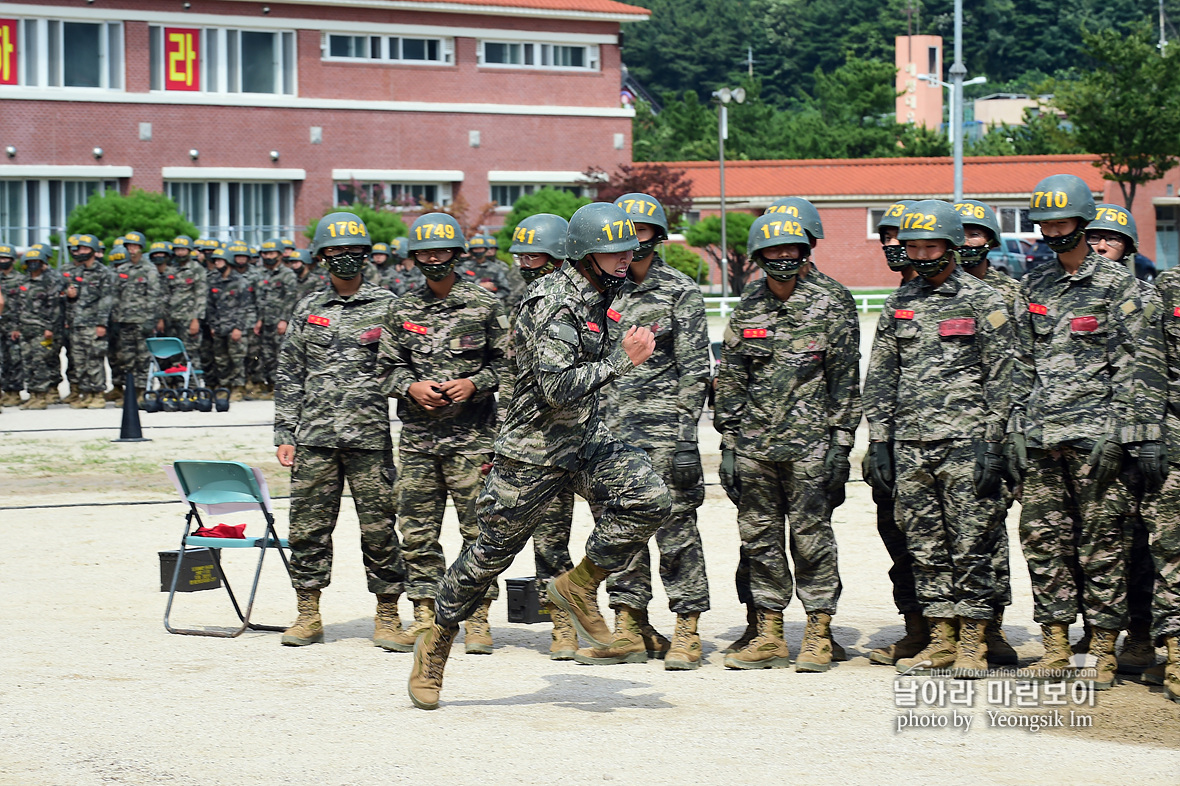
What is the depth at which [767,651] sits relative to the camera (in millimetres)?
8258

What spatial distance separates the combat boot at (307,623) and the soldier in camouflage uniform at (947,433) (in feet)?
10.8

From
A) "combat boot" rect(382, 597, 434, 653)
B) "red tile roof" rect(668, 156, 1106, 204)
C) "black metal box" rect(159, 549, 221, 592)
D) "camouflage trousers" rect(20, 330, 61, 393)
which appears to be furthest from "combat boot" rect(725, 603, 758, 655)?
"red tile roof" rect(668, 156, 1106, 204)

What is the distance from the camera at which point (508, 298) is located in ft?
68.9

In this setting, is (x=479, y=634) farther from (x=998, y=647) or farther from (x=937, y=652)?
(x=998, y=647)

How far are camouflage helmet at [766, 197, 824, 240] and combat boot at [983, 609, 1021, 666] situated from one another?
2.30m

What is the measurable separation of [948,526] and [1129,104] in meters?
48.6

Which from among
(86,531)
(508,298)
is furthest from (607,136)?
(86,531)

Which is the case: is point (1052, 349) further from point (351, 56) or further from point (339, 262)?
point (351, 56)

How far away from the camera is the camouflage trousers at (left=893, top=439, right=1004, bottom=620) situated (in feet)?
25.8

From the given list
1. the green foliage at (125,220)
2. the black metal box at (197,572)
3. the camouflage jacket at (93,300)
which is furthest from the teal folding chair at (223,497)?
the green foliage at (125,220)

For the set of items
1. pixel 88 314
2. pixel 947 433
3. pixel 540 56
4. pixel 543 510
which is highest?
pixel 540 56

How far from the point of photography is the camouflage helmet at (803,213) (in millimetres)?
8453

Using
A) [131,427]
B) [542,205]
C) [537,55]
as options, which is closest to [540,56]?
[537,55]

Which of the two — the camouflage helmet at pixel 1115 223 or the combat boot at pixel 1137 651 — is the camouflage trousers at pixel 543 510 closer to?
Result: the combat boot at pixel 1137 651
